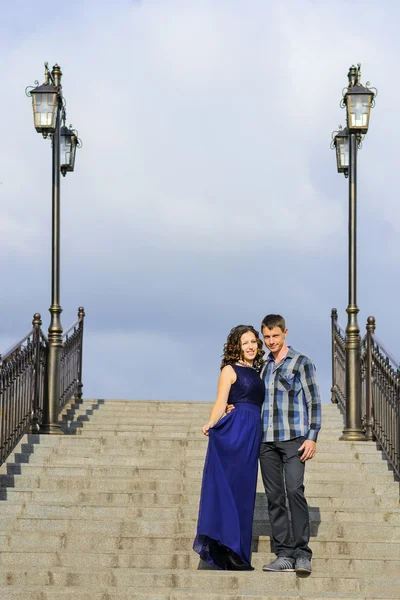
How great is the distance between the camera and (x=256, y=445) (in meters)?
9.20

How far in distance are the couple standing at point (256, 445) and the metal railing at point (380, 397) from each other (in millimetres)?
3484

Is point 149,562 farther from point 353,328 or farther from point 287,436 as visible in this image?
point 353,328

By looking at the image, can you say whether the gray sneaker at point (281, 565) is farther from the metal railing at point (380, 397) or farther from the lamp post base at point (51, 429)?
the lamp post base at point (51, 429)

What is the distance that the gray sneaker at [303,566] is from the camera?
8.89m

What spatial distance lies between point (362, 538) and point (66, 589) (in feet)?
9.51

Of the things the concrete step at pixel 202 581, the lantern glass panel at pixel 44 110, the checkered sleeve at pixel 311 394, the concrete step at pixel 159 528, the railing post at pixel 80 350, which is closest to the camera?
the concrete step at pixel 202 581

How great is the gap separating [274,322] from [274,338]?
122mm

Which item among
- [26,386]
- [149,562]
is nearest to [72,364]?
[26,386]

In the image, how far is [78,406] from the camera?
55.2 feet

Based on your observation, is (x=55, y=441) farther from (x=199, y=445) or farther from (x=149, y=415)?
(x=149, y=415)

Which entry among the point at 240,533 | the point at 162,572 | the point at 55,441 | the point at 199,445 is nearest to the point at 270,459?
the point at 240,533

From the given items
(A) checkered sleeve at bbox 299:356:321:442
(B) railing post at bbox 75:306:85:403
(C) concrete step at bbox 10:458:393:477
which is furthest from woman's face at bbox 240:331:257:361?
(B) railing post at bbox 75:306:85:403

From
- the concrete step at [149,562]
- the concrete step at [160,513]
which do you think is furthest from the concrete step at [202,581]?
the concrete step at [160,513]

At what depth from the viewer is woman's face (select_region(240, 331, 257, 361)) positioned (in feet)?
30.2
